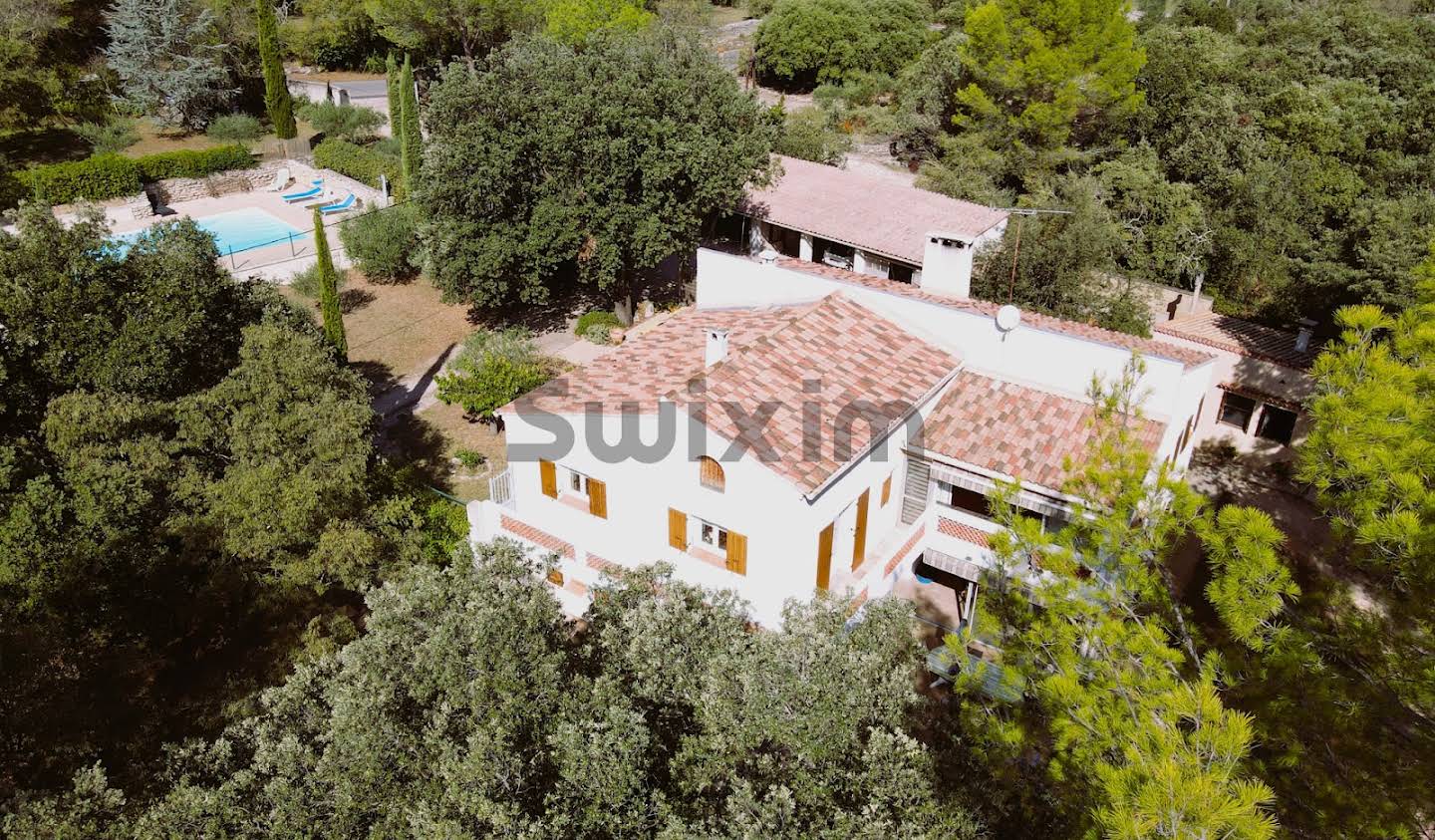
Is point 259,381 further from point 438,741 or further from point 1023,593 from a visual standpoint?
point 1023,593

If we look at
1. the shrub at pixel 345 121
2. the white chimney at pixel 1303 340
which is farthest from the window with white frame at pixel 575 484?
the shrub at pixel 345 121

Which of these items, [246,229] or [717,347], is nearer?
[717,347]

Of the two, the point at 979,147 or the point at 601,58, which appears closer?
the point at 601,58

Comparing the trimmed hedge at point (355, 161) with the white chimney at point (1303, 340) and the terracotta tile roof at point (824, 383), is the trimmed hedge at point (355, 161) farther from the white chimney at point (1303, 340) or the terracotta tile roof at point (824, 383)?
the white chimney at point (1303, 340)

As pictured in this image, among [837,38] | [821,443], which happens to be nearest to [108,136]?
[837,38]

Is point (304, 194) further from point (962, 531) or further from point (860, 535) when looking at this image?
point (962, 531)

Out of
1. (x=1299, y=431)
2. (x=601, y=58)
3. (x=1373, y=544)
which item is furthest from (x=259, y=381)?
(x=1299, y=431)
